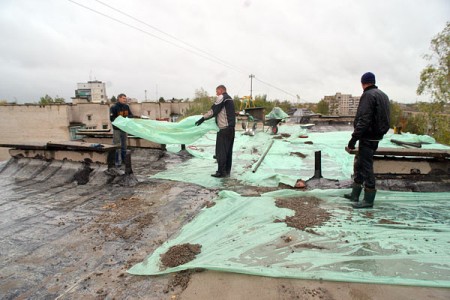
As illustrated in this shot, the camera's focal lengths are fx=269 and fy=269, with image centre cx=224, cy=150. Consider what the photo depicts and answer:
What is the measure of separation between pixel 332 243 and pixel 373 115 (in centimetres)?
169

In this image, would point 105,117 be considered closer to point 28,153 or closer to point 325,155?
point 28,153

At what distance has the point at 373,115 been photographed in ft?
10.6

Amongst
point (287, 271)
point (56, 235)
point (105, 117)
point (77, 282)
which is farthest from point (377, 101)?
point (105, 117)

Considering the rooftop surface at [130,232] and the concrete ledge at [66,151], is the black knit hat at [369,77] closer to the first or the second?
the rooftop surface at [130,232]

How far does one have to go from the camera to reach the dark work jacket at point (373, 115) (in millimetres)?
3205

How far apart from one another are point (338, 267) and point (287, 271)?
16.4 inches

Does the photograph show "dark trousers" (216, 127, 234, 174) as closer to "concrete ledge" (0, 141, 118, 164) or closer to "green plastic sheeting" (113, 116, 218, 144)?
"green plastic sheeting" (113, 116, 218, 144)

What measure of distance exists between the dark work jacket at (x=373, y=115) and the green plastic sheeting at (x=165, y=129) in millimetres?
2928

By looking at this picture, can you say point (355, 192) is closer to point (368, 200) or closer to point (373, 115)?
point (368, 200)

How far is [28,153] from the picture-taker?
548cm

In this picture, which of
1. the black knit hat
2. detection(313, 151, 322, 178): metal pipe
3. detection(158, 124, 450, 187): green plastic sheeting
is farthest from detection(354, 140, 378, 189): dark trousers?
detection(158, 124, 450, 187): green plastic sheeting

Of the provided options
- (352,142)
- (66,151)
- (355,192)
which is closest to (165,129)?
(66,151)

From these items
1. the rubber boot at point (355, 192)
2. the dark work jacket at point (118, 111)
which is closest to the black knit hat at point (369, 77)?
the rubber boot at point (355, 192)

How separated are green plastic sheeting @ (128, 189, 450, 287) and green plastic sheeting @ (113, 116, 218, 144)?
2629mm
